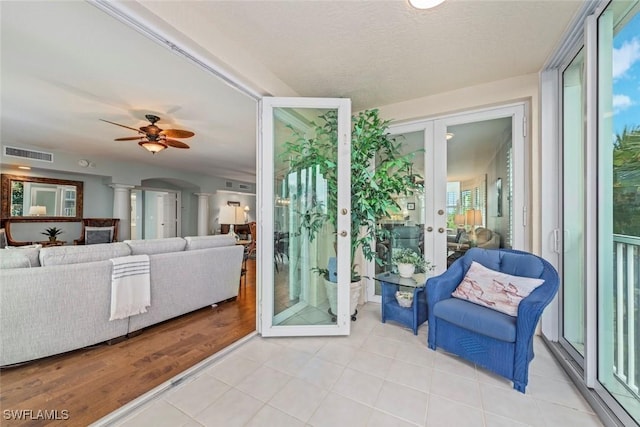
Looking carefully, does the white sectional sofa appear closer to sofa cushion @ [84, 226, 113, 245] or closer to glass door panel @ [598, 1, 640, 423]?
glass door panel @ [598, 1, 640, 423]

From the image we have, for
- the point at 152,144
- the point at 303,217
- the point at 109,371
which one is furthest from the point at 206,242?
the point at 152,144

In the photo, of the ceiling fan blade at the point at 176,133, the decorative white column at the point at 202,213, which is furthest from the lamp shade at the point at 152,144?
the decorative white column at the point at 202,213

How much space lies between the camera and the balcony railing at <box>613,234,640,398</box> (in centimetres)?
137

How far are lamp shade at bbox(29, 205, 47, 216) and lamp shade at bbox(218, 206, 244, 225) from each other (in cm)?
344

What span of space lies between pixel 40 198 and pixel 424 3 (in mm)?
7238

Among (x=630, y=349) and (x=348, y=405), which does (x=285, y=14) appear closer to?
(x=348, y=405)

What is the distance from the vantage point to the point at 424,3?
1.48 meters

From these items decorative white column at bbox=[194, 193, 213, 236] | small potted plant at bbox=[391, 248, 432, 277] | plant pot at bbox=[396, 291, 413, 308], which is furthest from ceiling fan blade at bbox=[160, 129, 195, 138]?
decorative white column at bbox=[194, 193, 213, 236]

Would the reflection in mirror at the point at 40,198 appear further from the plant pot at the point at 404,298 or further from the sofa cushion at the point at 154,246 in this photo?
the plant pot at the point at 404,298

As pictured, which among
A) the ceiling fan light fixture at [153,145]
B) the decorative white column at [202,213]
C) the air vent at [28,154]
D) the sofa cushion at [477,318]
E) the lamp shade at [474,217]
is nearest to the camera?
the sofa cushion at [477,318]

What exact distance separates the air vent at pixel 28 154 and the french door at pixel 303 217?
517 centimetres

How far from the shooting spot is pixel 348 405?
1.43 meters

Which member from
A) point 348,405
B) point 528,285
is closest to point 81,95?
point 348,405

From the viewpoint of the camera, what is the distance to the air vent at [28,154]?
4.27 m
